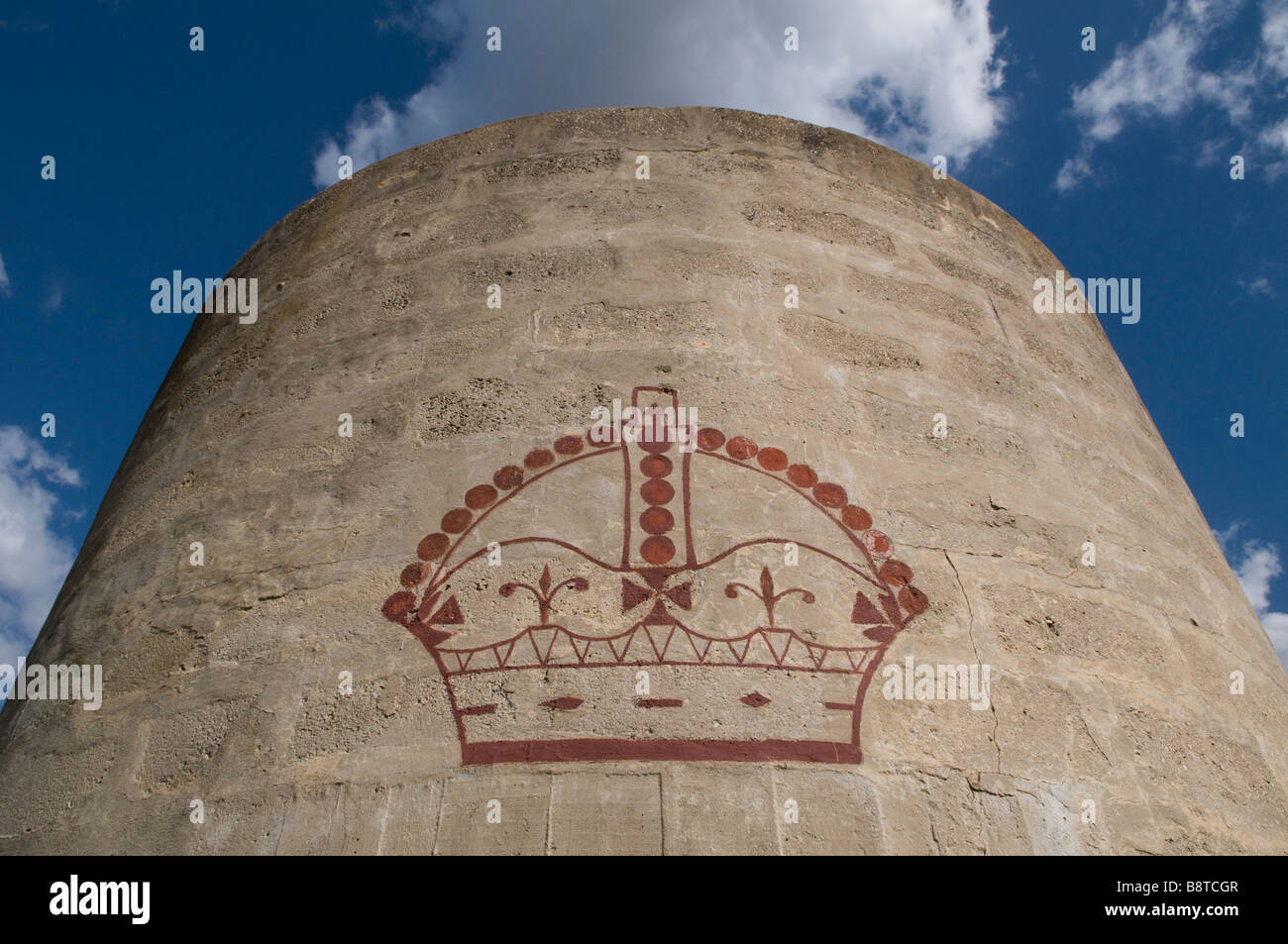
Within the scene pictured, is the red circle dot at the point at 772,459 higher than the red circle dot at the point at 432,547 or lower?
higher

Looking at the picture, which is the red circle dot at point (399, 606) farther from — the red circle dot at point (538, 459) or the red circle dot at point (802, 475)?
the red circle dot at point (802, 475)

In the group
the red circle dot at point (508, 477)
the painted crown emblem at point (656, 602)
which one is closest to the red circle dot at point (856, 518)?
the painted crown emblem at point (656, 602)

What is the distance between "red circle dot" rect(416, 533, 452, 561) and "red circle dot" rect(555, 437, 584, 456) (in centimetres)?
36

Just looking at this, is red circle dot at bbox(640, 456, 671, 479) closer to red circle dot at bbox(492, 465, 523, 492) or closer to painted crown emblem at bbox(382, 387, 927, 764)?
painted crown emblem at bbox(382, 387, 927, 764)

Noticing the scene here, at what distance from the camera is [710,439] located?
101 inches

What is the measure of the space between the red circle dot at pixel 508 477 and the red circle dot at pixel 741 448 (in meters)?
0.53

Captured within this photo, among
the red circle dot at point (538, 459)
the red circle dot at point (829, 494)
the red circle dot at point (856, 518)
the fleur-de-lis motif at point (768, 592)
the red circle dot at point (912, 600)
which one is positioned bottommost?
the red circle dot at point (912, 600)

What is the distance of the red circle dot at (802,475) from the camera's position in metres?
2.53

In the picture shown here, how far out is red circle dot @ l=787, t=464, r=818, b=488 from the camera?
2.53m

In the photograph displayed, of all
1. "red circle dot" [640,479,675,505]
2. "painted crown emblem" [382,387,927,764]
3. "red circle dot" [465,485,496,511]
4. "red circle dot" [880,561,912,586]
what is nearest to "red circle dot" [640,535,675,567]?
"painted crown emblem" [382,387,927,764]

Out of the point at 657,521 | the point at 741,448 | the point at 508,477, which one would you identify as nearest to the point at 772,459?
the point at 741,448

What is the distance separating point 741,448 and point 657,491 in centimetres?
26
